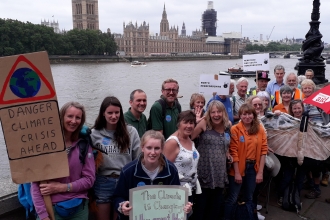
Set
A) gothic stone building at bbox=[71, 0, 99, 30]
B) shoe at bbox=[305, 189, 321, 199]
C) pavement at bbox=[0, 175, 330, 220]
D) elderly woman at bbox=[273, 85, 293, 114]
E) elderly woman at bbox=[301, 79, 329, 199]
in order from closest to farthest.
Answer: pavement at bbox=[0, 175, 330, 220], elderly woman at bbox=[301, 79, 329, 199], shoe at bbox=[305, 189, 321, 199], elderly woman at bbox=[273, 85, 293, 114], gothic stone building at bbox=[71, 0, 99, 30]

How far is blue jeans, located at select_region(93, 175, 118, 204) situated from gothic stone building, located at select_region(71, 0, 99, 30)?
89820 mm

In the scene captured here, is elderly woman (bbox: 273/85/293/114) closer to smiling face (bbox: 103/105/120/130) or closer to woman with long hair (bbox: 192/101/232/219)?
woman with long hair (bbox: 192/101/232/219)

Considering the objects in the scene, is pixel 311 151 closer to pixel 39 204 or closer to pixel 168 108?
pixel 168 108

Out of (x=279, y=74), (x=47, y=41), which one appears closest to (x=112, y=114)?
(x=279, y=74)

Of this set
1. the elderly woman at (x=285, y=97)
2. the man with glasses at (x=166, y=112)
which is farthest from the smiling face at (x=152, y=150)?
the elderly woman at (x=285, y=97)

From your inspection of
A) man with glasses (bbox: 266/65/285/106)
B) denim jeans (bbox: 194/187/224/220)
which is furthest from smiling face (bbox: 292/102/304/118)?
man with glasses (bbox: 266/65/285/106)

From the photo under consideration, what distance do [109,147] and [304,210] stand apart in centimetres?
198

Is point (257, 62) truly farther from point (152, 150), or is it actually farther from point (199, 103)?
point (152, 150)

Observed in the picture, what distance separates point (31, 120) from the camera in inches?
69.1

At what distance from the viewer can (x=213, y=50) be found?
113000mm

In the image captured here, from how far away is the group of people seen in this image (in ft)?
6.24

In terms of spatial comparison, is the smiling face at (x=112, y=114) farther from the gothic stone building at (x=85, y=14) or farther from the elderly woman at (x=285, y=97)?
the gothic stone building at (x=85, y=14)

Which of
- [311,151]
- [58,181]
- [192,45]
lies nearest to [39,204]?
[58,181]

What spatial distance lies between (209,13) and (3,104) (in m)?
121
